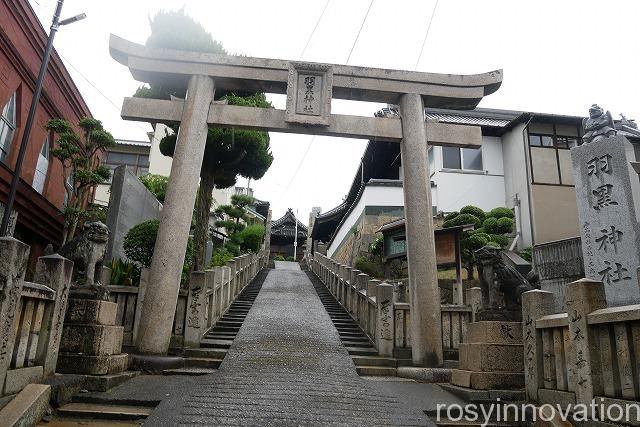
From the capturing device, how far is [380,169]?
3155 centimetres

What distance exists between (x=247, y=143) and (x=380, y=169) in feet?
54.7

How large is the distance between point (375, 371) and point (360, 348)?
139cm

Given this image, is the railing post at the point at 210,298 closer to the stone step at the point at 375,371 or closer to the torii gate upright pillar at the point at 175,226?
the torii gate upright pillar at the point at 175,226

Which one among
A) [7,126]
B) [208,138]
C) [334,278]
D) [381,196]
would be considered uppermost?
[381,196]

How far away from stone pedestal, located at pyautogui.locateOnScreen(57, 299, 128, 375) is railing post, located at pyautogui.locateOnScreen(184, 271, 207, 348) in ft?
7.55

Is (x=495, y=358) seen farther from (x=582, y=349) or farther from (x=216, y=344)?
(x=216, y=344)

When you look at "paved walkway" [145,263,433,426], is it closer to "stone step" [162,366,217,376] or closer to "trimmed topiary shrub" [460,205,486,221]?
"stone step" [162,366,217,376]

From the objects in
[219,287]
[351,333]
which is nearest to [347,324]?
[351,333]

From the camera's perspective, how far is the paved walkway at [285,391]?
212 inches

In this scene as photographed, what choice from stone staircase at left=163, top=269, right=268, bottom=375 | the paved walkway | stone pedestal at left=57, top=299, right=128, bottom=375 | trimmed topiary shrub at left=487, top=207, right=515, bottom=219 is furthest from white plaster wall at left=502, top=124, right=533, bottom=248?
stone pedestal at left=57, top=299, right=128, bottom=375

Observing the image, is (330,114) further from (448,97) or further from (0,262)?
(0,262)

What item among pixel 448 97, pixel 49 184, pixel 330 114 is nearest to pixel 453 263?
pixel 448 97

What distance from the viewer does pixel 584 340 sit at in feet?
15.8

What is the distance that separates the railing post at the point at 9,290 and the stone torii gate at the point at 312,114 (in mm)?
3936
